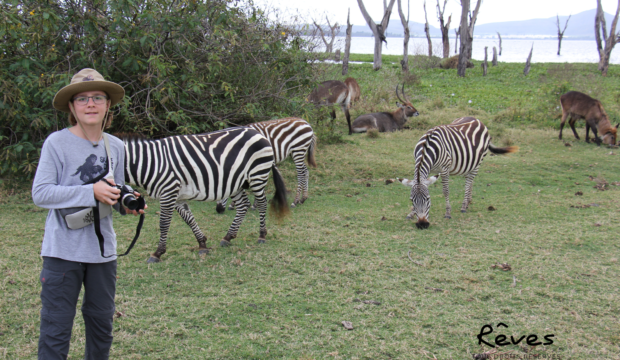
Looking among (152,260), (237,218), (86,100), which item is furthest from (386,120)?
(86,100)

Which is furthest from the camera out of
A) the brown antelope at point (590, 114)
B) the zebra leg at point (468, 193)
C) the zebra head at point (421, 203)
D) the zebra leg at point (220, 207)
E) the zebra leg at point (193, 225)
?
the brown antelope at point (590, 114)

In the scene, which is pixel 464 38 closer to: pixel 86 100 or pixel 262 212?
pixel 262 212

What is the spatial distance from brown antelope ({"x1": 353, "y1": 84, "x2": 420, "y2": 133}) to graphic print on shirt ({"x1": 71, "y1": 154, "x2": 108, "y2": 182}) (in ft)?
38.7

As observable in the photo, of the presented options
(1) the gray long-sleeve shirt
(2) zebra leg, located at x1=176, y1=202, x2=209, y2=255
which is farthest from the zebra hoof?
(1) the gray long-sleeve shirt

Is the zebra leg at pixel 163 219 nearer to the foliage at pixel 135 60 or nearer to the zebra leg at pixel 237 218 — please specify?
the zebra leg at pixel 237 218

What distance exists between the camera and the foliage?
7.12m

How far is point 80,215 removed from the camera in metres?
2.63

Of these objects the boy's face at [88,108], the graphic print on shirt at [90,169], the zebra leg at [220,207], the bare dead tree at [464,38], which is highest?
the bare dead tree at [464,38]

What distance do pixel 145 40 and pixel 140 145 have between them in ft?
8.88

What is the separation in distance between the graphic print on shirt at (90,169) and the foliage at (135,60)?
4.83 metres

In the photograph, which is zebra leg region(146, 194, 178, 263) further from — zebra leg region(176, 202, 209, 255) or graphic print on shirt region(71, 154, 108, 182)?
graphic print on shirt region(71, 154, 108, 182)

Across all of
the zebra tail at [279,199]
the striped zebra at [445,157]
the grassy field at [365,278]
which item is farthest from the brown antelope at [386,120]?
the zebra tail at [279,199]

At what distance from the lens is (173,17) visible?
7.41 m

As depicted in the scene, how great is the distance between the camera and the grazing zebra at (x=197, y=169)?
519 centimetres
